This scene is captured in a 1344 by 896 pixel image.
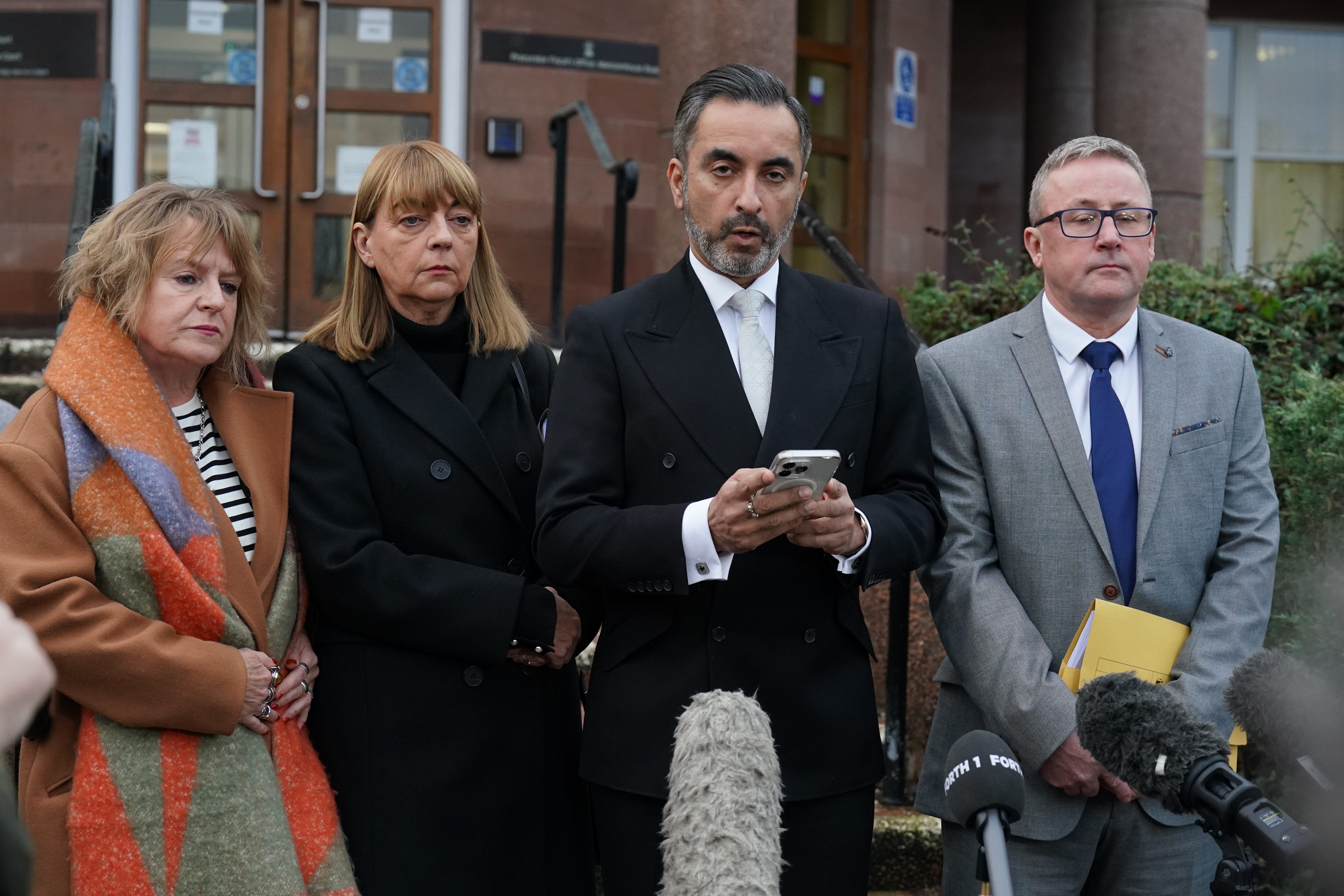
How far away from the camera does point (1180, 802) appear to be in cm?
201

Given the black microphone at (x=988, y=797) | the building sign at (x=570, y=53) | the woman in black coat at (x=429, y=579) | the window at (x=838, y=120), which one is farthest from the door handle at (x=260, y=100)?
the black microphone at (x=988, y=797)

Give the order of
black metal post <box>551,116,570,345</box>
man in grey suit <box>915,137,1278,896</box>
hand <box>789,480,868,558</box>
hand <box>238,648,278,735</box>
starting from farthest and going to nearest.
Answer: black metal post <box>551,116,570,345</box>
man in grey suit <box>915,137,1278,896</box>
hand <box>238,648,278,735</box>
hand <box>789,480,868,558</box>

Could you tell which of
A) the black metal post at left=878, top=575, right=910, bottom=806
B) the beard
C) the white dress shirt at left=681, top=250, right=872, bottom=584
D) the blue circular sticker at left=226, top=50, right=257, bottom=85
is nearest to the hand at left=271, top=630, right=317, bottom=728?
the white dress shirt at left=681, top=250, right=872, bottom=584

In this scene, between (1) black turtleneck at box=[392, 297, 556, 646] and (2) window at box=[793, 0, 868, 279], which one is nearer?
(1) black turtleneck at box=[392, 297, 556, 646]

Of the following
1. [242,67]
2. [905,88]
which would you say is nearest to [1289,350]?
[905,88]

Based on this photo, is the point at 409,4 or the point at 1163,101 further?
the point at 1163,101

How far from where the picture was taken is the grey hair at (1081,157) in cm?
313

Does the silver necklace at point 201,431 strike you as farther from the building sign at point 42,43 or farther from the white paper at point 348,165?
the building sign at point 42,43

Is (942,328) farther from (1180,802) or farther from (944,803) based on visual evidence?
(1180,802)

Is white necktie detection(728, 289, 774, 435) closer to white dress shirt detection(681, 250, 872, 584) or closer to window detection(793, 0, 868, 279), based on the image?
white dress shirt detection(681, 250, 872, 584)

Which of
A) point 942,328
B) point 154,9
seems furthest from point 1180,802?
point 154,9

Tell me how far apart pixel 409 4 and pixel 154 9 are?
5.32ft

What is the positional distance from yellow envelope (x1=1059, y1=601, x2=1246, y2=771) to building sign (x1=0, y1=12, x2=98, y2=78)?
25.5 ft

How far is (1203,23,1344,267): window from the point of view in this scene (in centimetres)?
1270
